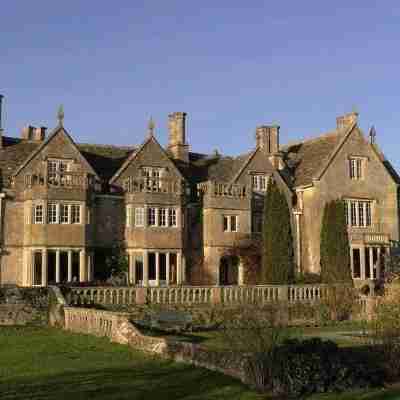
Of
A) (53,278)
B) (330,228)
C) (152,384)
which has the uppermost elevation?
(330,228)

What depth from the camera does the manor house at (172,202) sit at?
131ft

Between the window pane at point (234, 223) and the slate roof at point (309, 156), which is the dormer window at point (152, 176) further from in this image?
the slate roof at point (309, 156)

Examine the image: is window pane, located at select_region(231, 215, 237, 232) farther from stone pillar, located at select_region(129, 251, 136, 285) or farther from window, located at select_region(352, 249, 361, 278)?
window, located at select_region(352, 249, 361, 278)

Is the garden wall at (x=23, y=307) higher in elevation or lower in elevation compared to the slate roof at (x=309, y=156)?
lower

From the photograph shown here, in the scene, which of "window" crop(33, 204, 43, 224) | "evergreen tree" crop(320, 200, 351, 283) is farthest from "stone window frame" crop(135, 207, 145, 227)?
"evergreen tree" crop(320, 200, 351, 283)

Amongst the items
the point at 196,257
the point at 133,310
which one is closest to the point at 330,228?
the point at 196,257

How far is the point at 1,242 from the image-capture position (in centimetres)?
3966

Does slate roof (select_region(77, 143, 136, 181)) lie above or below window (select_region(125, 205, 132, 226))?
above

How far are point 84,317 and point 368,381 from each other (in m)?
14.1

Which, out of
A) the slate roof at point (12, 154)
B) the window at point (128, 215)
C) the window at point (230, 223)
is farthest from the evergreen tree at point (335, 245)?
the slate roof at point (12, 154)

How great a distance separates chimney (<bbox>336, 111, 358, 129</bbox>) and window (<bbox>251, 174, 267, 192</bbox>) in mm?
7402

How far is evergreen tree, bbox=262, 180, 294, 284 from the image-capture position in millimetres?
40094

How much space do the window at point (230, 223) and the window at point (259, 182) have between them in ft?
11.8

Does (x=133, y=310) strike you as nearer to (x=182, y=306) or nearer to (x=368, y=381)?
(x=182, y=306)
